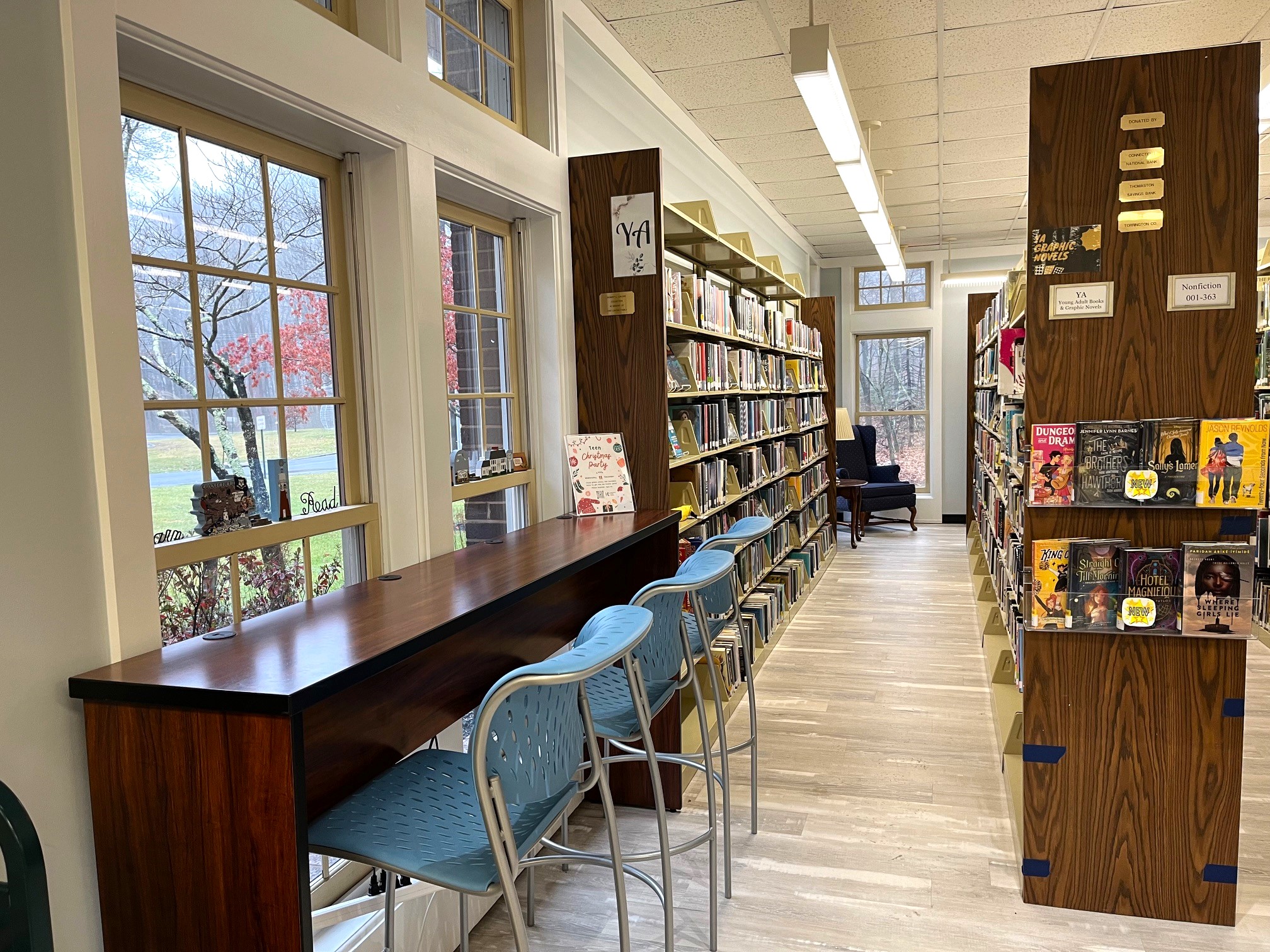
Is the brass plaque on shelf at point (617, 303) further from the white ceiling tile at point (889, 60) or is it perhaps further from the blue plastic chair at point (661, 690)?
the white ceiling tile at point (889, 60)

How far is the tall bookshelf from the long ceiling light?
1.97 ft

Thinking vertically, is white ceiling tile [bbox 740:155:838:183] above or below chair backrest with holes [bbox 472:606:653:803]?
above

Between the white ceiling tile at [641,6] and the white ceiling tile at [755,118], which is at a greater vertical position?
the white ceiling tile at [641,6]

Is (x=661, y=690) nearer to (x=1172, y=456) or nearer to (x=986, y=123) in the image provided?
(x=1172, y=456)

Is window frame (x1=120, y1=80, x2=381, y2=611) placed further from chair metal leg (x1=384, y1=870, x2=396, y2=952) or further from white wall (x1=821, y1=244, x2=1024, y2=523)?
white wall (x1=821, y1=244, x2=1024, y2=523)

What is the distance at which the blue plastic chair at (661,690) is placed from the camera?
211 cm

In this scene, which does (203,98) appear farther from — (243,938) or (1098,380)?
(1098,380)

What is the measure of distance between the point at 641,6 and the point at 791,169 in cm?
287

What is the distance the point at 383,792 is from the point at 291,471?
843mm

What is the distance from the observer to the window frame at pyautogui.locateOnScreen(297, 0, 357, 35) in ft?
7.47

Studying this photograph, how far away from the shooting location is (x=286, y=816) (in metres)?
1.35

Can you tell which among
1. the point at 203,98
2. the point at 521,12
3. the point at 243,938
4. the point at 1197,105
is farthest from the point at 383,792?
the point at 521,12

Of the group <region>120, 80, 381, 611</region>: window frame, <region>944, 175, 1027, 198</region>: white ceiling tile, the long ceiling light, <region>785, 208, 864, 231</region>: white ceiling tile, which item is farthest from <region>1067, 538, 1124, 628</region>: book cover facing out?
<region>785, 208, 864, 231</region>: white ceiling tile

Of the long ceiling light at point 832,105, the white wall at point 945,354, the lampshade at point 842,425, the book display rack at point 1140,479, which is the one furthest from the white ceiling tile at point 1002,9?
the white wall at point 945,354
